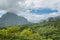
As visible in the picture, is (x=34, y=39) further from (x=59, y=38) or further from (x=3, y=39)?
(x=59, y=38)

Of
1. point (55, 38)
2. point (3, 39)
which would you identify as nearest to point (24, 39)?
point (3, 39)

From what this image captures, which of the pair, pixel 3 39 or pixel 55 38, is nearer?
pixel 3 39

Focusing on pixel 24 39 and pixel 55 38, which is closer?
pixel 24 39

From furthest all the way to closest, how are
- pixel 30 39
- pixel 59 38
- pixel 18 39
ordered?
1. pixel 59 38
2. pixel 30 39
3. pixel 18 39

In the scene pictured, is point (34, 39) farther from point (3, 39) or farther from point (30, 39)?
point (3, 39)

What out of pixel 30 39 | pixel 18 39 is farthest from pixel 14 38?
pixel 30 39

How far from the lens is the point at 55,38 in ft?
318

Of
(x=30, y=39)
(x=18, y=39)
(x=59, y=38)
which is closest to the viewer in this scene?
(x=18, y=39)

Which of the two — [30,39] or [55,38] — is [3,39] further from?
[55,38]

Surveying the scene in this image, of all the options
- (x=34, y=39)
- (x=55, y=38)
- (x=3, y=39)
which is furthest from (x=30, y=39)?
(x=55, y=38)

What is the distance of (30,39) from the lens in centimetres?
7406

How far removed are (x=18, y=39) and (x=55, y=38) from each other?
Answer: 3175cm

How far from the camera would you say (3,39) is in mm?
72750

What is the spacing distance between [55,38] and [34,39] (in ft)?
76.2
